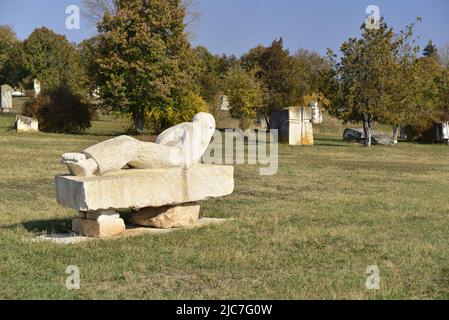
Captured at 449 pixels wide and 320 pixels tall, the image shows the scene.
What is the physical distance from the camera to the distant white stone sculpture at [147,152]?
25.4 feet

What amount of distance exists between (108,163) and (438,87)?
37639 mm

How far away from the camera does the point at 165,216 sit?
847 cm

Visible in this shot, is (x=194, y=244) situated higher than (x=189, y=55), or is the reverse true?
(x=189, y=55)

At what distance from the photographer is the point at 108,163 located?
7.79m

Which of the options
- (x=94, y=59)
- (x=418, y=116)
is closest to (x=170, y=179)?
(x=94, y=59)

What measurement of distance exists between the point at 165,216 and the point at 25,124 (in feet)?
76.1

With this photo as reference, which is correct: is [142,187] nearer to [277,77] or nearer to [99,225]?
[99,225]

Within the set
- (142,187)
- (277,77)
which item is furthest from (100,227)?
(277,77)

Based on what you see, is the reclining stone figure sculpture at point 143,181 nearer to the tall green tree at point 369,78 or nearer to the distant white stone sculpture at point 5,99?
the tall green tree at point 369,78

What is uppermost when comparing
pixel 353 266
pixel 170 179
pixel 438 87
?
pixel 438 87

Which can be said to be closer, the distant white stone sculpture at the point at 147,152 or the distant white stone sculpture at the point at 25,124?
the distant white stone sculpture at the point at 147,152

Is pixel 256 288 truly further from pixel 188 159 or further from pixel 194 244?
pixel 188 159

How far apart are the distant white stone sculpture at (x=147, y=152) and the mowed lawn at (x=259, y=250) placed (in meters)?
0.97

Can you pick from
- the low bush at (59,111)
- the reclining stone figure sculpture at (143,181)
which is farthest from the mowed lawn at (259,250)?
the low bush at (59,111)
